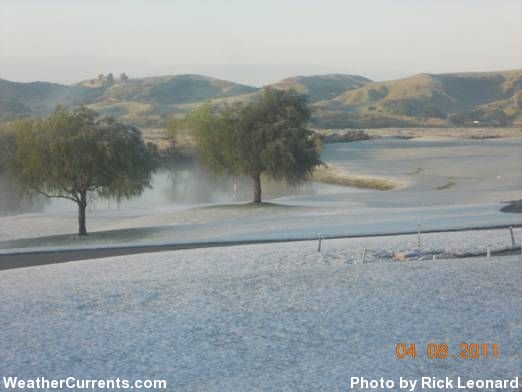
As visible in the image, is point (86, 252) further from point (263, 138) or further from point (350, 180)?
point (350, 180)

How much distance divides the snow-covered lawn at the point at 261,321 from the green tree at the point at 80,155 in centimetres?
1512

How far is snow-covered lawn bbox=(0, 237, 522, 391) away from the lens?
12.1 metres

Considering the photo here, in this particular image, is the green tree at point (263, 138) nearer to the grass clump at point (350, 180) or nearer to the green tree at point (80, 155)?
the green tree at point (80, 155)

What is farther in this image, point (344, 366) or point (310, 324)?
point (310, 324)

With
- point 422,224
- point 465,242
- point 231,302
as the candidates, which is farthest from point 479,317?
point 422,224

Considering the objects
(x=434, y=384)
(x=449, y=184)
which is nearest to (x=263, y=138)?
(x=449, y=184)

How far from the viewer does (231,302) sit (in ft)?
53.7

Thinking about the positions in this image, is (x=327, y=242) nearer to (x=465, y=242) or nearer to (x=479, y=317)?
(x=465, y=242)

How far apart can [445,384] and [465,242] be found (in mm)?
13614

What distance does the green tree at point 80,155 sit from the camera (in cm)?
3606
